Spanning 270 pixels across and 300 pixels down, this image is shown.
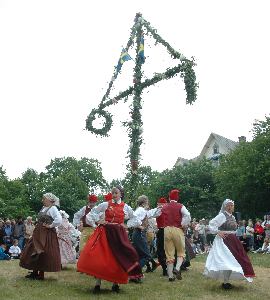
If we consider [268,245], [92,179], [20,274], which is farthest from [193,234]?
[92,179]

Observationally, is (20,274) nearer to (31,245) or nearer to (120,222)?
(31,245)

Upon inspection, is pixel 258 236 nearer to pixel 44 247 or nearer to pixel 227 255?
pixel 227 255

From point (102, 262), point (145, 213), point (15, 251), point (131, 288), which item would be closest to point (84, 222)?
point (145, 213)

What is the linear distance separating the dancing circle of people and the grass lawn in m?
0.23

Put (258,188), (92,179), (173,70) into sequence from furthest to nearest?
1. (92,179)
2. (258,188)
3. (173,70)

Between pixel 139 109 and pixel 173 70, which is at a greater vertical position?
pixel 173 70

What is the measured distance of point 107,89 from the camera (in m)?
13.7

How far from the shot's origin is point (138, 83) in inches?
516

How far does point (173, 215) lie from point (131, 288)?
2.03 meters

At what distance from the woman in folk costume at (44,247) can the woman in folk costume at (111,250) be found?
3.51ft

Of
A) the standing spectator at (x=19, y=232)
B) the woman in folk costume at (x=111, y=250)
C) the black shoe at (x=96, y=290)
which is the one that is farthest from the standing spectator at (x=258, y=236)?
the black shoe at (x=96, y=290)

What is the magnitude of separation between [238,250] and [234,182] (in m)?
27.2

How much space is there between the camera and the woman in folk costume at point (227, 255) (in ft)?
29.6

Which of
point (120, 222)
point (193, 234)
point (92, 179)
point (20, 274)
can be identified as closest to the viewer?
point (120, 222)
